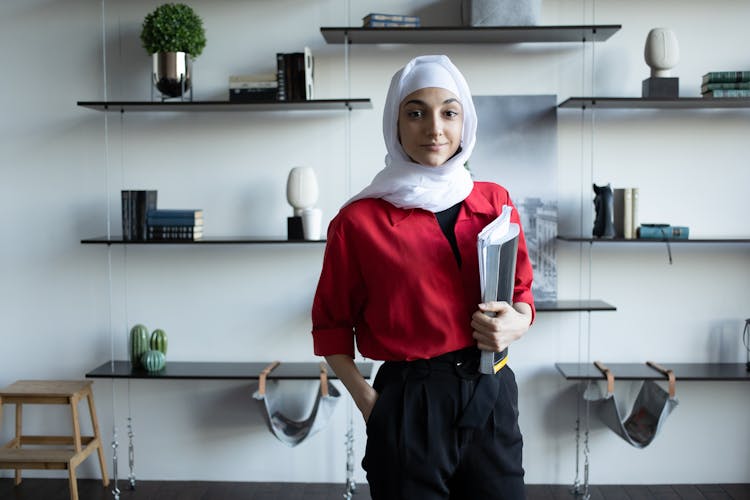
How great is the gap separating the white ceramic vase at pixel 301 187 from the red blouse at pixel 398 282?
1562 millimetres

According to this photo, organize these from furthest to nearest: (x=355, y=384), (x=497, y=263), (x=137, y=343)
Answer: (x=137, y=343) < (x=355, y=384) < (x=497, y=263)

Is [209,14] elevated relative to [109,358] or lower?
elevated

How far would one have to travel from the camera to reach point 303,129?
3.35 metres

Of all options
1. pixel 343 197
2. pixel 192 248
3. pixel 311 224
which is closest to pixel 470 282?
pixel 311 224

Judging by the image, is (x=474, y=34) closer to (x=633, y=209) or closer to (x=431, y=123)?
(x=633, y=209)

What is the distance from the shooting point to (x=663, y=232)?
3139 millimetres

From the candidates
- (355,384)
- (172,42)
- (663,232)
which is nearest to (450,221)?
(355,384)

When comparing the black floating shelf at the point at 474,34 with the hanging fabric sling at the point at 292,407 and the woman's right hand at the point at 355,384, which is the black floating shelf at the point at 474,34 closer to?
the hanging fabric sling at the point at 292,407

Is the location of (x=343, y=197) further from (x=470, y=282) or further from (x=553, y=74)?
(x=470, y=282)

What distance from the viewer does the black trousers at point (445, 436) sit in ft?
4.88

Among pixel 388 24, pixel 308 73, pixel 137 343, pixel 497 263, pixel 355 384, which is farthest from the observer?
pixel 137 343

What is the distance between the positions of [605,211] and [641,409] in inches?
36.3

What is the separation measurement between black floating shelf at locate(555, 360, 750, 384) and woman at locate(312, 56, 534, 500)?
1.73 meters

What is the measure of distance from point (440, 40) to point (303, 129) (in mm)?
740
